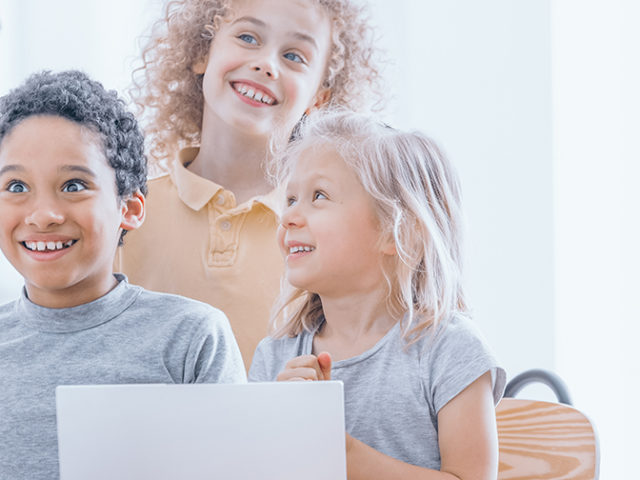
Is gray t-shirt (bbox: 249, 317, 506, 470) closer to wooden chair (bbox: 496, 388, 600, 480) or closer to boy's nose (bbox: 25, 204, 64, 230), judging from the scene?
wooden chair (bbox: 496, 388, 600, 480)

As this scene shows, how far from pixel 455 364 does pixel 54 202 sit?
0.55 metres

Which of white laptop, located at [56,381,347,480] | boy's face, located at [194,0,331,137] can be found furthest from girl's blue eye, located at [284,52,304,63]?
white laptop, located at [56,381,347,480]

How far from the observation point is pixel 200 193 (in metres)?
1.48

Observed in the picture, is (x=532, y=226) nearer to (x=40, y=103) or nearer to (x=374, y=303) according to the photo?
(x=374, y=303)

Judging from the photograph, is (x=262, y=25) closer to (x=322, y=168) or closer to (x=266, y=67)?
(x=266, y=67)

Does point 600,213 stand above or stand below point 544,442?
above

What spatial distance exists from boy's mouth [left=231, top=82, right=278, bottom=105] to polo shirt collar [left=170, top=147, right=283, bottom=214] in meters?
0.17

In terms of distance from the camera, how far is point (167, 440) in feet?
2.42

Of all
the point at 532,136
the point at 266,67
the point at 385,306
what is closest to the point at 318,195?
the point at 385,306

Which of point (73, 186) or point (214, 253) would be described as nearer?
point (73, 186)

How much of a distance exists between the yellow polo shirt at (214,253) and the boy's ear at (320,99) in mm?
256

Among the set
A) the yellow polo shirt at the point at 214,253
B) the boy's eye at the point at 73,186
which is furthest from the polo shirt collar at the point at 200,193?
the boy's eye at the point at 73,186

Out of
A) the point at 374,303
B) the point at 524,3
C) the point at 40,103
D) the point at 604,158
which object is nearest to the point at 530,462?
the point at 374,303

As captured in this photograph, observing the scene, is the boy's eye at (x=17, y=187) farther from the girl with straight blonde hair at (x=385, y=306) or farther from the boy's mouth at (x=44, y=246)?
the girl with straight blonde hair at (x=385, y=306)
